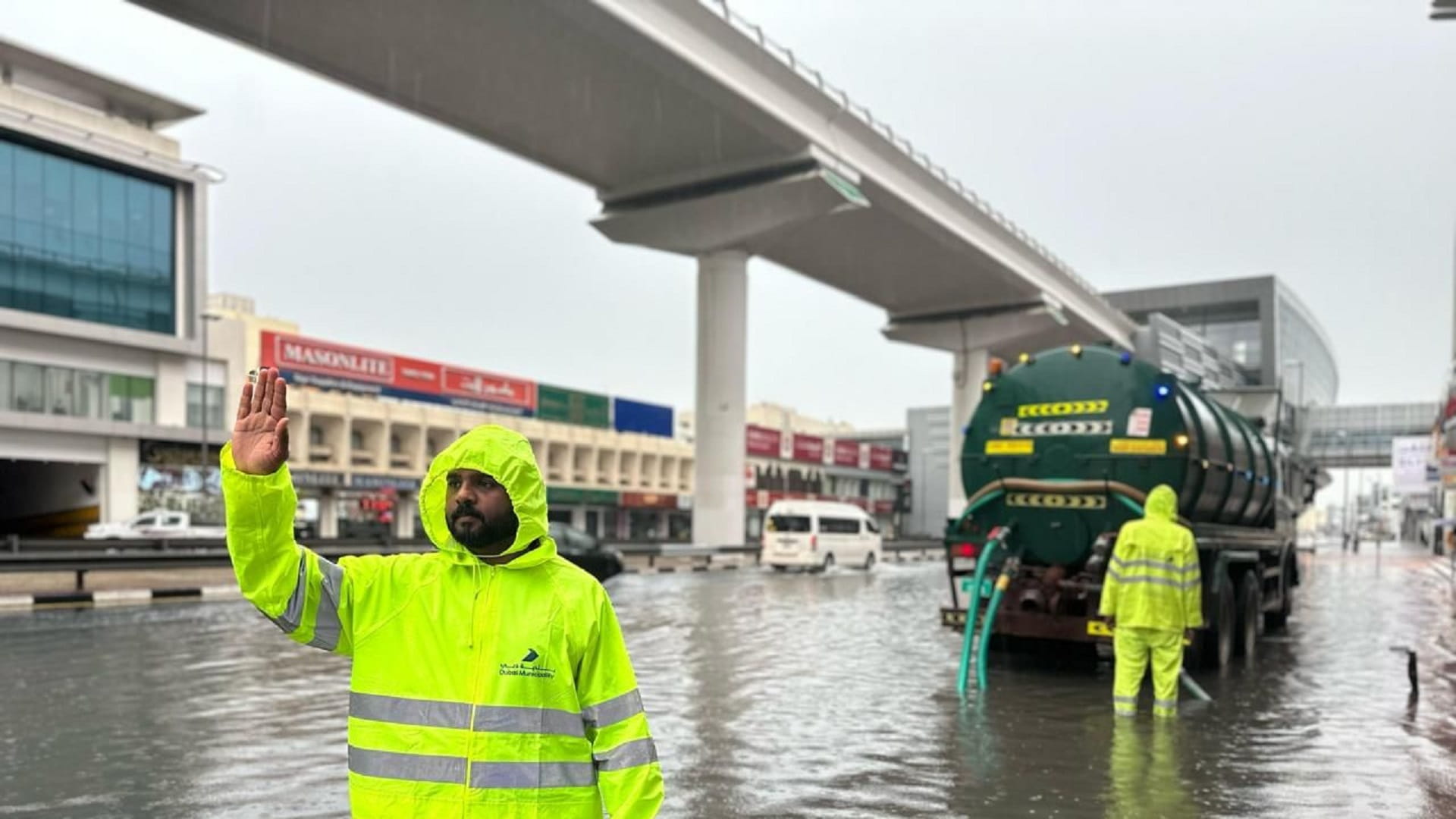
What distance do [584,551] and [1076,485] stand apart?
16474 millimetres

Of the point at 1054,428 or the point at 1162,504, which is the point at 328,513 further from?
the point at 1162,504

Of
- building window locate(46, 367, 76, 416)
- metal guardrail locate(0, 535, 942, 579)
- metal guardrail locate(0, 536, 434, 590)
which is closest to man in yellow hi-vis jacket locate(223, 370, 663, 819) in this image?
metal guardrail locate(0, 535, 942, 579)

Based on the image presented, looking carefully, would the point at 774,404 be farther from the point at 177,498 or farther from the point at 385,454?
the point at 177,498

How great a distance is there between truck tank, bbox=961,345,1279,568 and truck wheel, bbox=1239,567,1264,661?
3.97ft

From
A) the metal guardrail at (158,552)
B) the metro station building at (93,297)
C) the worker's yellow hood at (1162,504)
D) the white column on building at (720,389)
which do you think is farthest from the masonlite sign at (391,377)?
the worker's yellow hood at (1162,504)

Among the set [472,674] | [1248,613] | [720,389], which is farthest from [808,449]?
[472,674]

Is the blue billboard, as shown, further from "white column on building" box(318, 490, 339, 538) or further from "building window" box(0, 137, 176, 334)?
"building window" box(0, 137, 176, 334)

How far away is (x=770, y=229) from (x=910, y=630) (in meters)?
24.6

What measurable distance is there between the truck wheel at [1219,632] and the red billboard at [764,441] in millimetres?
72685

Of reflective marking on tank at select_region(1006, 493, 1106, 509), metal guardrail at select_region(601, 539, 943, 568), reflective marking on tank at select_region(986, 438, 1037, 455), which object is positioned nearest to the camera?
reflective marking on tank at select_region(1006, 493, 1106, 509)

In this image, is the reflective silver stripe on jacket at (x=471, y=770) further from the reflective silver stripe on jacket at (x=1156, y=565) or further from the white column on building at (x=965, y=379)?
the white column on building at (x=965, y=379)

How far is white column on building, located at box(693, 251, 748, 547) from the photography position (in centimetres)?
4275

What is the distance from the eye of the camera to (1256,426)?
16125 mm

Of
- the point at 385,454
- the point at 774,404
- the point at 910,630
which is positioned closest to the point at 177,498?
the point at 385,454
